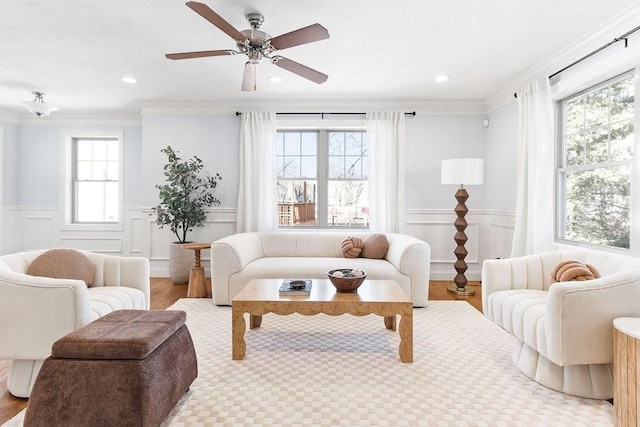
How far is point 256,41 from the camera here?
2.63 m

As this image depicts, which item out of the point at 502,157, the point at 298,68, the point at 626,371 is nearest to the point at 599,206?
the point at 502,157

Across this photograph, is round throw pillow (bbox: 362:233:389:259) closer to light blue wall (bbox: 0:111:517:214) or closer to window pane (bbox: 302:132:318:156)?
light blue wall (bbox: 0:111:517:214)

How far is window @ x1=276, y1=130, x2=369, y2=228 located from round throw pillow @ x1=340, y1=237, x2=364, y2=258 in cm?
Result: 103

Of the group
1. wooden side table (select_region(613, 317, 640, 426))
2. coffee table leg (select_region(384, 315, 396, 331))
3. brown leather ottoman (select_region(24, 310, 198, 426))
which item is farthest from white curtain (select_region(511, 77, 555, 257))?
brown leather ottoman (select_region(24, 310, 198, 426))

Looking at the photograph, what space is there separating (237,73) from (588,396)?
13.0ft

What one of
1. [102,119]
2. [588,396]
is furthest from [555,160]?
[102,119]

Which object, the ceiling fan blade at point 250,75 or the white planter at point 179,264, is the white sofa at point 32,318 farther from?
the white planter at point 179,264

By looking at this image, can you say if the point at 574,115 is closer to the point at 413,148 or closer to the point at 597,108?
the point at 597,108

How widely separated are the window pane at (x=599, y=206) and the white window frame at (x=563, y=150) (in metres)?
0.07

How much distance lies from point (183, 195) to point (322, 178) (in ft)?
6.27

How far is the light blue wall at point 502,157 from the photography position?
14.1ft

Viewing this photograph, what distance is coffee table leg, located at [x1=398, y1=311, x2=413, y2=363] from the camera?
249cm

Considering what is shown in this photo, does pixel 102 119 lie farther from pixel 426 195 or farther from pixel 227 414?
pixel 227 414

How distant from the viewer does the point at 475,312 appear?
367cm
